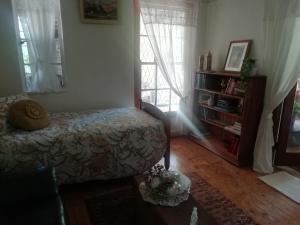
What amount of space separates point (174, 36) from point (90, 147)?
213cm

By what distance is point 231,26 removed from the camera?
3.18m

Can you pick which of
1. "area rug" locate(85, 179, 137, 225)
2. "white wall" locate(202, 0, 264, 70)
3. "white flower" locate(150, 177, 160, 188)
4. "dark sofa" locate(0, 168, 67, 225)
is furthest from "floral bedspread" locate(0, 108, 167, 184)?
"white wall" locate(202, 0, 264, 70)

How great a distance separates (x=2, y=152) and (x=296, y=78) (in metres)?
2.95

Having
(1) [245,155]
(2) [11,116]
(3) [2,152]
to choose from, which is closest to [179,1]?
(1) [245,155]

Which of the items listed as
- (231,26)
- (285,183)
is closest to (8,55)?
(231,26)

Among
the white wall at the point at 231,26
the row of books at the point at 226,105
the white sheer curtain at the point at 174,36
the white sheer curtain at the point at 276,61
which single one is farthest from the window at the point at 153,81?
the white sheer curtain at the point at 276,61

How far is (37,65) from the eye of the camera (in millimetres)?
2760

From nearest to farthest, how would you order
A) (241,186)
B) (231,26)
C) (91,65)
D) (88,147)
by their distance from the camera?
(88,147) → (241,186) → (91,65) → (231,26)

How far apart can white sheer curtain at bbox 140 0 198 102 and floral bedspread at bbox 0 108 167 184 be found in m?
1.15

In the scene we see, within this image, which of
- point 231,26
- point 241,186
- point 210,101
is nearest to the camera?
point 241,186

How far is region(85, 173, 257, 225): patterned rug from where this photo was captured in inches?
73.5

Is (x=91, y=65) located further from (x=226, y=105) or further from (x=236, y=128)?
(x=236, y=128)

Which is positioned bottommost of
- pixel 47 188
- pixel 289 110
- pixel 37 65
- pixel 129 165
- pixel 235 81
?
pixel 129 165

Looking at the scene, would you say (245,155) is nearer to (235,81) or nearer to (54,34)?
(235,81)
